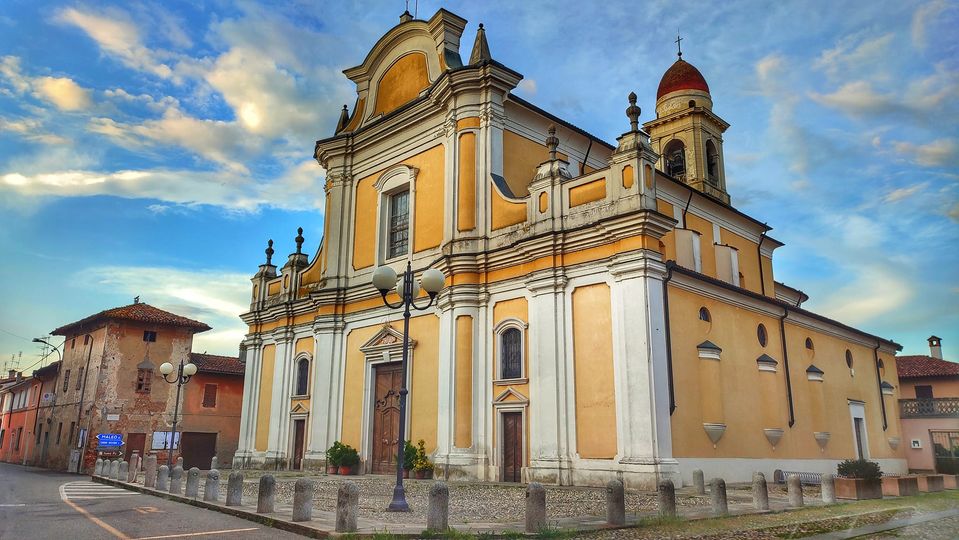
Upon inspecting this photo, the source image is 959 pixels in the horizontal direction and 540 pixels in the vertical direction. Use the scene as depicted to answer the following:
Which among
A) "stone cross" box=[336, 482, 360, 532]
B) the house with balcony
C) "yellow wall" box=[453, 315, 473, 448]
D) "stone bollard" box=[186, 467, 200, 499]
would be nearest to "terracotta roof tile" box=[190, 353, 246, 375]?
"yellow wall" box=[453, 315, 473, 448]

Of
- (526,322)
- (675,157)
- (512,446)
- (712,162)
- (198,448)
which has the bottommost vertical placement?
(198,448)

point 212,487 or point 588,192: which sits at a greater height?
point 588,192

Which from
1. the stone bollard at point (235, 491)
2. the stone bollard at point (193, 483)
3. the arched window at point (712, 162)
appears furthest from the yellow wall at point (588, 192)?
the arched window at point (712, 162)

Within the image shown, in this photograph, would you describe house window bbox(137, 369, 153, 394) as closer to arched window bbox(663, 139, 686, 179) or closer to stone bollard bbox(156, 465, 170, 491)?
stone bollard bbox(156, 465, 170, 491)

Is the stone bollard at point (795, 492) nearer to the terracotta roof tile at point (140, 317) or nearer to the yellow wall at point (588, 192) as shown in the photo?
the yellow wall at point (588, 192)

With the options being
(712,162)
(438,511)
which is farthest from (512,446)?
(712,162)

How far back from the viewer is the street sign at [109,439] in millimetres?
29266

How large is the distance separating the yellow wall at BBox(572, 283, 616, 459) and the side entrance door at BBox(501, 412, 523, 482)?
6.08 feet

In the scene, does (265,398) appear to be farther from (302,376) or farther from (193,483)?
(193,483)

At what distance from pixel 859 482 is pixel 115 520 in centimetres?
1337

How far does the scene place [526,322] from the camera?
60.3 ft

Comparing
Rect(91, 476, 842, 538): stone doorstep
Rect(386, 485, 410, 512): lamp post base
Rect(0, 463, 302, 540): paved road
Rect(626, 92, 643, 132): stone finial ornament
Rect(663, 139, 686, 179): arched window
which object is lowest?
Rect(0, 463, 302, 540): paved road

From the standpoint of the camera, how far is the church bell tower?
32.4m

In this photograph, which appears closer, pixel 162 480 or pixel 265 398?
pixel 162 480
